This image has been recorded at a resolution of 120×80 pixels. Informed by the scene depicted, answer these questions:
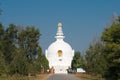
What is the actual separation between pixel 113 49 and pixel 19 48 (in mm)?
28504

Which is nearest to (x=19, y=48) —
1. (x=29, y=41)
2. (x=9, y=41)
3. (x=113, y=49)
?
(x=9, y=41)

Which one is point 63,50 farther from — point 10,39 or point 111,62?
point 111,62

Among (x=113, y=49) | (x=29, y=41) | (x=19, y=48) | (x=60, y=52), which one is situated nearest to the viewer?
(x=113, y=49)

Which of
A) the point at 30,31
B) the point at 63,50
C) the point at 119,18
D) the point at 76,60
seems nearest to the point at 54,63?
the point at 63,50

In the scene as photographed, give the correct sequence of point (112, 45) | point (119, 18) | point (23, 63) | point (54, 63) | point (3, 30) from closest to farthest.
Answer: point (112, 45) < point (119, 18) < point (23, 63) < point (3, 30) < point (54, 63)

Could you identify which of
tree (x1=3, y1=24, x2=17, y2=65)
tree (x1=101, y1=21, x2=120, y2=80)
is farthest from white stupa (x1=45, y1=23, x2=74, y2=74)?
tree (x1=101, y1=21, x2=120, y2=80)

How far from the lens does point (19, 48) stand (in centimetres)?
6044

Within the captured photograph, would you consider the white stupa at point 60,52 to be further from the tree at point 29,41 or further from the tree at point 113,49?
the tree at point 113,49

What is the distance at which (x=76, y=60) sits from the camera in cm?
14912

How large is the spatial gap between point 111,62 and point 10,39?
1142 inches

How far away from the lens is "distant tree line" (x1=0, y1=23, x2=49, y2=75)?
53156 millimetres

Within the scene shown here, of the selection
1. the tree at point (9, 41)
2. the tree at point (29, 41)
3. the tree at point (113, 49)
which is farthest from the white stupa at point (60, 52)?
the tree at point (113, 49)

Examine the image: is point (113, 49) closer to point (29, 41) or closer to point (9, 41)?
point (9, 41)

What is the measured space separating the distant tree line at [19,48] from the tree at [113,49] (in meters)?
17.5
